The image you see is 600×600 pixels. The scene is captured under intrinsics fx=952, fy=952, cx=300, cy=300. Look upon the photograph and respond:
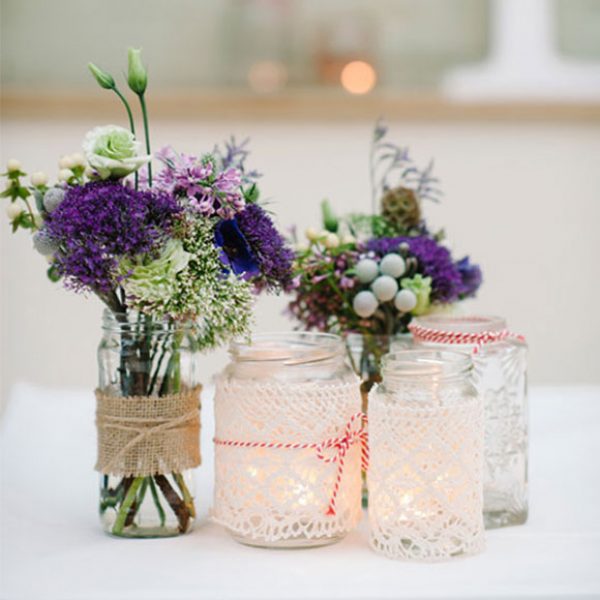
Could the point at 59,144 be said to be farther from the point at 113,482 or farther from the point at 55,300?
the point at 113,482

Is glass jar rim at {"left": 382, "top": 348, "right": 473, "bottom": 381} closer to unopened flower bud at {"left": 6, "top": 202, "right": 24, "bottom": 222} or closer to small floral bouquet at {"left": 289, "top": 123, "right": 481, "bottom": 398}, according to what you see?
small floral bouquet at {"left": 289, "top": 123, "right": 481, "bottom": 398}

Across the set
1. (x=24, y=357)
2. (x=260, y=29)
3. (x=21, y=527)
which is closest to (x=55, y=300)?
(x=24, y=357)

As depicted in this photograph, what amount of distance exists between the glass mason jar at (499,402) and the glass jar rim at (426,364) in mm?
74

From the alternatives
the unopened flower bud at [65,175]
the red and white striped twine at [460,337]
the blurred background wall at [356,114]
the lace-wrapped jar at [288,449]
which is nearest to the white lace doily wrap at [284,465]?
the lace-wrapped jar at [288,449]

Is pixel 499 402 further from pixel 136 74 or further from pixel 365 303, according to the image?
pixel 136 74

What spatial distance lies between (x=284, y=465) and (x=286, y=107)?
1696 millimetres

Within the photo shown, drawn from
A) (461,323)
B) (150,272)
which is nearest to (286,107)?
(461,323)

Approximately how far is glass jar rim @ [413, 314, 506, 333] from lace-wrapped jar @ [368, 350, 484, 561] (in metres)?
0.09

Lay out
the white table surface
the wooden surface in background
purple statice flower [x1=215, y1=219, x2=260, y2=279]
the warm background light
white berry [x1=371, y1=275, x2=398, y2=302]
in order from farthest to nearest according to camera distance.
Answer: the warm background light
the wooden surface in background
white berry [x1=371, y1=275, x2=398, y2=302]
purple statice flower [x1=215, y1=219, x2=260, y2=279]
the white table surface

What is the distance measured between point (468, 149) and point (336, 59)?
1.34 feet

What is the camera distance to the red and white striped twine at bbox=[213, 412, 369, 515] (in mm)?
775

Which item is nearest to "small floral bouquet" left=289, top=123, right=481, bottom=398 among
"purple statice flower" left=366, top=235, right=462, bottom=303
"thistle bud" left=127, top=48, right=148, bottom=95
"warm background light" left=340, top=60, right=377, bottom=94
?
"purple statice flower" left=366, top=235, right=462, bottom=303

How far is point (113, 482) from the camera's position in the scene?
82cm

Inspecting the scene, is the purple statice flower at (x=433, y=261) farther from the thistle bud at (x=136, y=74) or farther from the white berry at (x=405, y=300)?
the thistle bud at (x=136, y=74)
